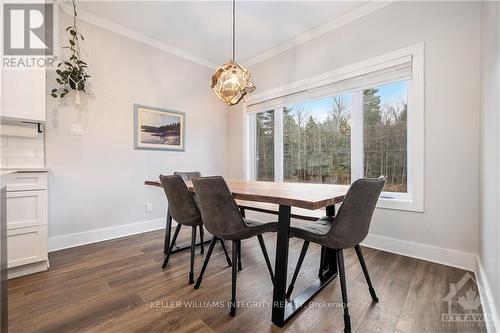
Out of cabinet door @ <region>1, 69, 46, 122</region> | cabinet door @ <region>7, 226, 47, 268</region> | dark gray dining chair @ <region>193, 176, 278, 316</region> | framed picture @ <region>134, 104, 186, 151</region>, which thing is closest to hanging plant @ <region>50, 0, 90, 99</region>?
cabinet door @ <region>1, 69, 46, 122</region>

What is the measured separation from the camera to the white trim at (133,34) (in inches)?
106

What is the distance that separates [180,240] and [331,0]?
3.23 metres

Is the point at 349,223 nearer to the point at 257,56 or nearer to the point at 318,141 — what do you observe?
the point at 318,141

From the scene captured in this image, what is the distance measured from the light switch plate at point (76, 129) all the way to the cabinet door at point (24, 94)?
0.59m

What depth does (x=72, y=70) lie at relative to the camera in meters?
2.54

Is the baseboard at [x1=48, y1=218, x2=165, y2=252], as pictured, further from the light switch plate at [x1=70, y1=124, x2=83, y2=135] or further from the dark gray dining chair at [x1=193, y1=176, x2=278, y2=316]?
the dark gray dining chair at [x1=193, y1=176, x2=278, y2=316]

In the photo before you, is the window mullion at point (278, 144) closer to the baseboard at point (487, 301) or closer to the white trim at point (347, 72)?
the white trim at point (347, 72)

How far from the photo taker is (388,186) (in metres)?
2.57

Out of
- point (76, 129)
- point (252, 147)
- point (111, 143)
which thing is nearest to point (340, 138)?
point (252, 147)

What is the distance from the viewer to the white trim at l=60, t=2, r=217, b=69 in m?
2.68

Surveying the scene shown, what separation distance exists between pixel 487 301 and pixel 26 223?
3430 mm

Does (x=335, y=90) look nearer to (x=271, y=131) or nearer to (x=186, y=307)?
(x=271, y=131)

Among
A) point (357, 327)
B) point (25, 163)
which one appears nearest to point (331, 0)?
point (357, 327)

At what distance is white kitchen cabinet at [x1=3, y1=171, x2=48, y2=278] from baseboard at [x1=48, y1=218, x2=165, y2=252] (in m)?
0.56
